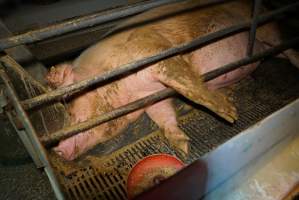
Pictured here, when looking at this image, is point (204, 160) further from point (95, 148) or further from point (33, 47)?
point (33, 47)

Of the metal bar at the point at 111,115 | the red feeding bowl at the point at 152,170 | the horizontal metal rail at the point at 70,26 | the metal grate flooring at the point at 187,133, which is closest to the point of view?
the horizontal metal rail at the point at 70,26

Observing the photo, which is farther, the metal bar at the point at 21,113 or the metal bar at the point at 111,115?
the metal bar at the point at 111,115

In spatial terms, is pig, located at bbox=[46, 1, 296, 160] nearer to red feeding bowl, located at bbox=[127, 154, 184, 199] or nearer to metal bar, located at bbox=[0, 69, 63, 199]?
red feeding bowl, located at bbox=[127, 154, 184, 199]

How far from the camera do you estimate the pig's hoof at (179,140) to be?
2.38 m

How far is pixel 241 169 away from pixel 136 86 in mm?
1012

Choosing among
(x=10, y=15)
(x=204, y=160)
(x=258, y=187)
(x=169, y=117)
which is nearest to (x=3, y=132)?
(x=169, y=117)

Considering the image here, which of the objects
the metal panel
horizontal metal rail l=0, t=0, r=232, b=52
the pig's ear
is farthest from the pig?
horizontal metal rail l=0, t=0, r=232, b=52

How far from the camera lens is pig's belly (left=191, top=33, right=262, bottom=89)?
259cm

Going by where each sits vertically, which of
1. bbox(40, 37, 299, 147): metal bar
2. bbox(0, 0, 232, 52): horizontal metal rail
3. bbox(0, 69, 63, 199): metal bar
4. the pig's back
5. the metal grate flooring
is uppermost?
bbox(0, 0, 232, 52): horizontal metal rail

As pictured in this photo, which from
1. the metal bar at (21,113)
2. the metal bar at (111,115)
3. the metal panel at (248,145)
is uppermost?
the metal bar at (21,113)

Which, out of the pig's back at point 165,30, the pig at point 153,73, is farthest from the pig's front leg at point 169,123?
the pig's back at point 165,30

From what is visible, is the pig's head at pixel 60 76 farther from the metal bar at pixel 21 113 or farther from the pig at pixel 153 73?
the metal bar at pixel 21 113

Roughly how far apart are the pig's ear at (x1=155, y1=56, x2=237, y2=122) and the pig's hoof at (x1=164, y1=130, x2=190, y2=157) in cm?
35

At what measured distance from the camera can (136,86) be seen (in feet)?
7.97
